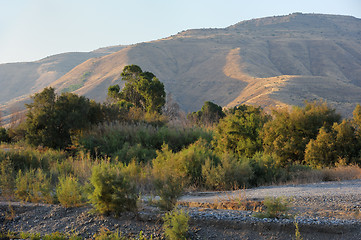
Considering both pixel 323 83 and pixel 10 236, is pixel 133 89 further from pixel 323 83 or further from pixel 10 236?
pixel 323 83

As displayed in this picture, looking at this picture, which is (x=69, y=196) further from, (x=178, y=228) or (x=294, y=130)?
(x=294, y=130)

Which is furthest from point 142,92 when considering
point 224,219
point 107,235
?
point 224,219

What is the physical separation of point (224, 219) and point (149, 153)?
8.50m

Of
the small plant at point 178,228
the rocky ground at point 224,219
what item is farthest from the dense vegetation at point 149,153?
the small plant at point 178,228

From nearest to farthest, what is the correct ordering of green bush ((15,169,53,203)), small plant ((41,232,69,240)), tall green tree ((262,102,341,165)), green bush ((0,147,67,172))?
1. small plant ((41,232,69,240))
2. green bush ((15,169,53,203))
3. green bush ((0,147,67,172))
4. tall green tree ((262,102,341,165))

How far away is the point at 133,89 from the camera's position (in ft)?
106

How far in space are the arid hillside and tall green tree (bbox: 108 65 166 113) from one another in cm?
2844

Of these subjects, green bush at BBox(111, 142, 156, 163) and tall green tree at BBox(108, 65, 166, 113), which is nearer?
green bush at BBox(111, 142, 156, 163)

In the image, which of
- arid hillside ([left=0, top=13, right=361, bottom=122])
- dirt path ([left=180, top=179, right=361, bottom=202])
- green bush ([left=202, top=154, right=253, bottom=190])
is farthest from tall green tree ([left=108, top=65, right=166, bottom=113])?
arid hillside ([left=0, top=13, right=361, bottom=122])

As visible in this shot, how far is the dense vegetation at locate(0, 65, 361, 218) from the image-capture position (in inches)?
311

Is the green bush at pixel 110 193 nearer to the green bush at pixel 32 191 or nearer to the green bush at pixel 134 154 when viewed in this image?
the green bush at pixel 32 191

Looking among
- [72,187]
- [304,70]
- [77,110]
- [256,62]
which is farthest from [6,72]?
[72,187]

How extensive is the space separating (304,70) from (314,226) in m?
107

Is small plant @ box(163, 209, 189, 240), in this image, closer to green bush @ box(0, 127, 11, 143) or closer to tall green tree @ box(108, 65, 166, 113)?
green bush @ box(0, 127, 11, 143)
